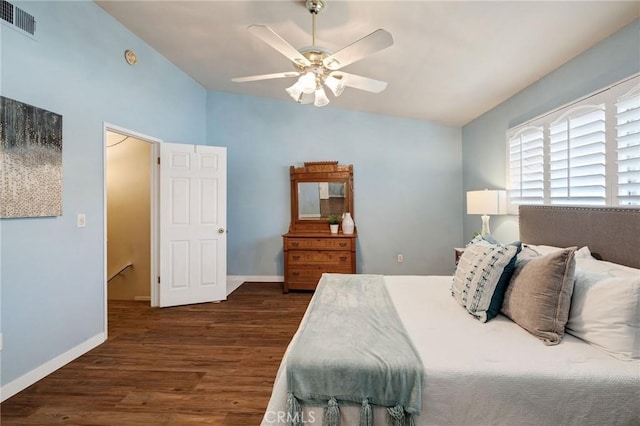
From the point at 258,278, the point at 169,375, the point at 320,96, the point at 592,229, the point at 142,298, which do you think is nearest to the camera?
the point at 592,229

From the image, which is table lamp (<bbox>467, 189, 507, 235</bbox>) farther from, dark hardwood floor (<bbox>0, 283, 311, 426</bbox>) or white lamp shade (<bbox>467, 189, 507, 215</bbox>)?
dark hardwood floor (<bbox>0, 283, 311, 426</bbox>)

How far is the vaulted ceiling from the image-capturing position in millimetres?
2045

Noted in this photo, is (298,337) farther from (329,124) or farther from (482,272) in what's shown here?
(329,124)

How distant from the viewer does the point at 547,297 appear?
1462 millimetres

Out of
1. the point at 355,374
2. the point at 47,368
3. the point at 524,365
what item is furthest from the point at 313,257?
the point at 524,365

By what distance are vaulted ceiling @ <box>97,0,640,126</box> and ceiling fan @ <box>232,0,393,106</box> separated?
0.36m

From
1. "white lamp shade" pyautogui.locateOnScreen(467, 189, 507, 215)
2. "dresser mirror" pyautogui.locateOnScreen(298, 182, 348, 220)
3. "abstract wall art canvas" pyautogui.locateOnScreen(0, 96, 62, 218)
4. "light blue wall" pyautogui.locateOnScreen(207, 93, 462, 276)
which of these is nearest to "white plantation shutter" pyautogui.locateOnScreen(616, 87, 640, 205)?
"white lamp shade" pyautogui.locateOnScreen(467, 189, 507, 215)

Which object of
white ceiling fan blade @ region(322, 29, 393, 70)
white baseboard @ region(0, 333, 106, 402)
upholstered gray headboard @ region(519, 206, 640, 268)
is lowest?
white baseboard @ region(0, 333, 106, 402)

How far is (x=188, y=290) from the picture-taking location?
3.74 metres

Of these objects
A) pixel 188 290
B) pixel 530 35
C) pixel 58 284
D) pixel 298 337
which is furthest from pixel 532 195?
pixel 58 284

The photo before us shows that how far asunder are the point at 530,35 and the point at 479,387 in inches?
96.5

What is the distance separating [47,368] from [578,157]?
14.3 ft

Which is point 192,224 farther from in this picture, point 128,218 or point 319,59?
point 319,59

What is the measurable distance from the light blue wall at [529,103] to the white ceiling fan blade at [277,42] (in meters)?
2.13
